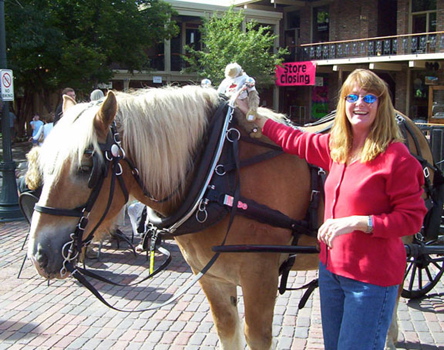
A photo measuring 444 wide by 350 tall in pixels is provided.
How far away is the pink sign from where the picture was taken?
77.2ft

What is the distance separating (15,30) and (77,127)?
51.2 ft

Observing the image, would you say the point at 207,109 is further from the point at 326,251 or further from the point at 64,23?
the point at 64,23

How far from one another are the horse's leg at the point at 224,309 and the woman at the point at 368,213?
97 cm

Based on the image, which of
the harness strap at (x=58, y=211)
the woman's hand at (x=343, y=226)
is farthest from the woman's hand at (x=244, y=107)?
the harness strap at (x=58, y=211)

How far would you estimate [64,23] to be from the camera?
59.2 ft

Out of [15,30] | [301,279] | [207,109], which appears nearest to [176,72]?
[15,30]

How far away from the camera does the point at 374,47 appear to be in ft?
70.3

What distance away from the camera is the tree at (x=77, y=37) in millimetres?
15656

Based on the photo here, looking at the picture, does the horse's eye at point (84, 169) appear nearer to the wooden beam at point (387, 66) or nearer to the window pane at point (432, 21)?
the wooden beam at point (387, 66)

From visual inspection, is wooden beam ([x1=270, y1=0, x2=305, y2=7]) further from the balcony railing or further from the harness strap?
the harness strap

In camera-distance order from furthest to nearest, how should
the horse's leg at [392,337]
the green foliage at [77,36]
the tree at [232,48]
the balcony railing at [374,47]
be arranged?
the tree at [232,48] < the balcony railing at [374,47] < the green foliage at [77,36] < the horse's leg at [392,337]

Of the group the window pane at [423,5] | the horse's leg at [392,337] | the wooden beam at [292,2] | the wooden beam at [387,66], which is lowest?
the horse's leg at [392,337]

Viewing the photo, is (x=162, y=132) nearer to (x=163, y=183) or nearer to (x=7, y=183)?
(x=163, y=183)

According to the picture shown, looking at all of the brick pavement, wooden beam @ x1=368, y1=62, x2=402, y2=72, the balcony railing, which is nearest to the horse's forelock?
the brick pavement
